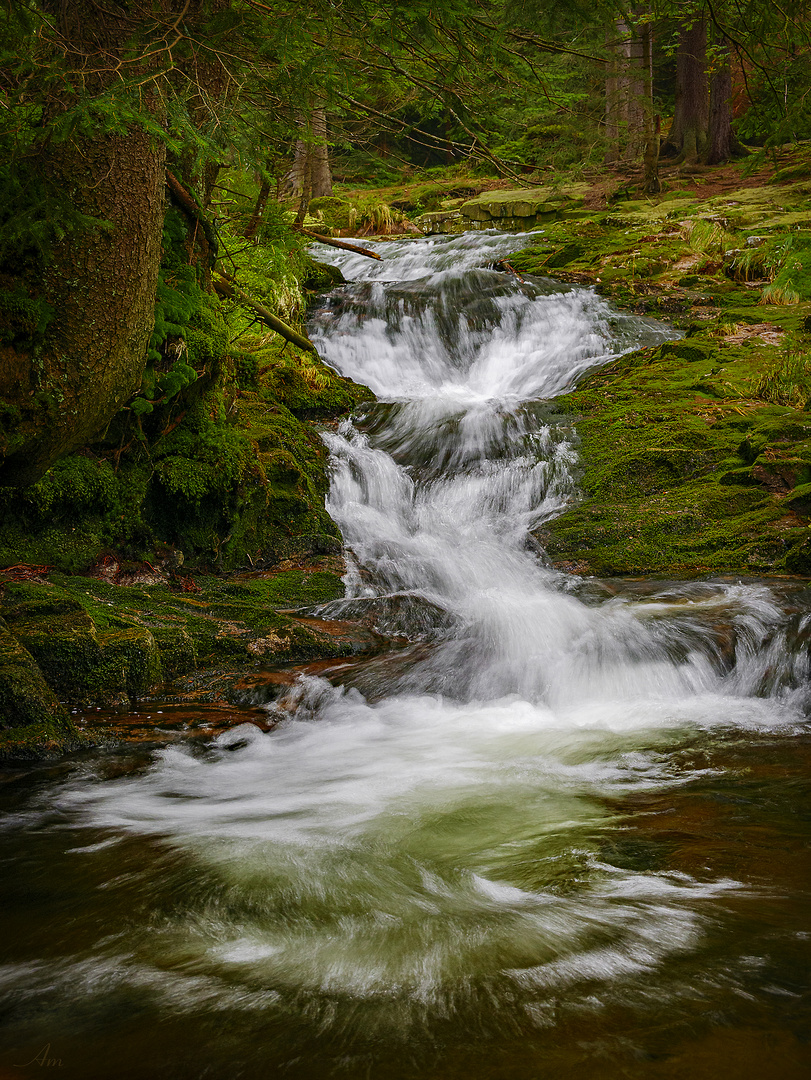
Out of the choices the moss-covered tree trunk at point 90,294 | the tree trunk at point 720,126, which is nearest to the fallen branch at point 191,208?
the moss-covered tree trunk at point 90,294

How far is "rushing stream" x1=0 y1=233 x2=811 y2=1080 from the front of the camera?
1.68m

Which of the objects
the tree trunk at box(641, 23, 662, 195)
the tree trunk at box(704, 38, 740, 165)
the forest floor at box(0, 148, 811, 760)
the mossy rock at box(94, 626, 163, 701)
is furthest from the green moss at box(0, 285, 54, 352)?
the tree trunk at box(704, 38, 740, 165)

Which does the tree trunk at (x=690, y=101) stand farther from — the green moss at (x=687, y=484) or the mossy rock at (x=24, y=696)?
the mossy rock at (x=24, y=696)

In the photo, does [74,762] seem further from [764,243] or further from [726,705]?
[764,243]

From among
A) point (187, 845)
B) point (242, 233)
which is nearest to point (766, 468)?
point (242, 233)

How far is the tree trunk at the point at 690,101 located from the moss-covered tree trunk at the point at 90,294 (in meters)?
19.5

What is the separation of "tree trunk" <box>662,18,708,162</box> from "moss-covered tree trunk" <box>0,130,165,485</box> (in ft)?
64.1

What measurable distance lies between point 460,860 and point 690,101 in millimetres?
22465

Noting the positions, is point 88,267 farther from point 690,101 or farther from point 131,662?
point 690,101

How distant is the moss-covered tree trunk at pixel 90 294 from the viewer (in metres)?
3.94

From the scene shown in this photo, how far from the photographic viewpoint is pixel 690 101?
19.7 metres

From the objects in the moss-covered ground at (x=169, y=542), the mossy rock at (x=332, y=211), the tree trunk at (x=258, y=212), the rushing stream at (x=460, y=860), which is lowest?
the rushing stream at (x=460, y=860)

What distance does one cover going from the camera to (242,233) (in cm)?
726

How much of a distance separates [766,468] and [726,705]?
334cm
